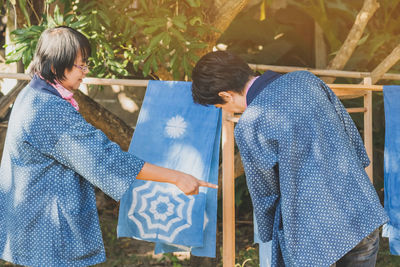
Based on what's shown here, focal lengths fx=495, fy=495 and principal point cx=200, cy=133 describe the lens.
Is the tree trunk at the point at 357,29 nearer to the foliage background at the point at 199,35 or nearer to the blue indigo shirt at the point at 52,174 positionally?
the foliage background at the point at 199,35

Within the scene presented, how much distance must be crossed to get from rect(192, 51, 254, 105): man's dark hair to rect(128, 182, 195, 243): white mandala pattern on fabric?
95 centimetres

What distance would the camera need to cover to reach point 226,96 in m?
1.98

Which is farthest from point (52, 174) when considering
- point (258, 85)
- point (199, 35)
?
point (199, 35)

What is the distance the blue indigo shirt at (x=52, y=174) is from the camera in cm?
187

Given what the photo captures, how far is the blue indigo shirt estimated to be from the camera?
187cm

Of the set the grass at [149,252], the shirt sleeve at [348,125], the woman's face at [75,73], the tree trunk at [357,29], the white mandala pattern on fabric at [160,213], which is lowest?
the grass at [149,252]

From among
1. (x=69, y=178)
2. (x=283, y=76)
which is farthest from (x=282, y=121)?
(x=69, y=178)

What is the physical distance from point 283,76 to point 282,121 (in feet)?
0.66

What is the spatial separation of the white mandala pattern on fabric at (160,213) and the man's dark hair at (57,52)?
1.02 meters

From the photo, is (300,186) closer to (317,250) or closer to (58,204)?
(317,250)

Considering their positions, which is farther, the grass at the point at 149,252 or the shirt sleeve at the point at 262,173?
the grass at the point at 149,252

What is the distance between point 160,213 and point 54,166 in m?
0.95

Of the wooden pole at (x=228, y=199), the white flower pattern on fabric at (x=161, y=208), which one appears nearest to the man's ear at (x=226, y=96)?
the wooden pole at (x=228, y=199)

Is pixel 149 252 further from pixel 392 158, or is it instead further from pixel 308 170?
pixel 308 170
